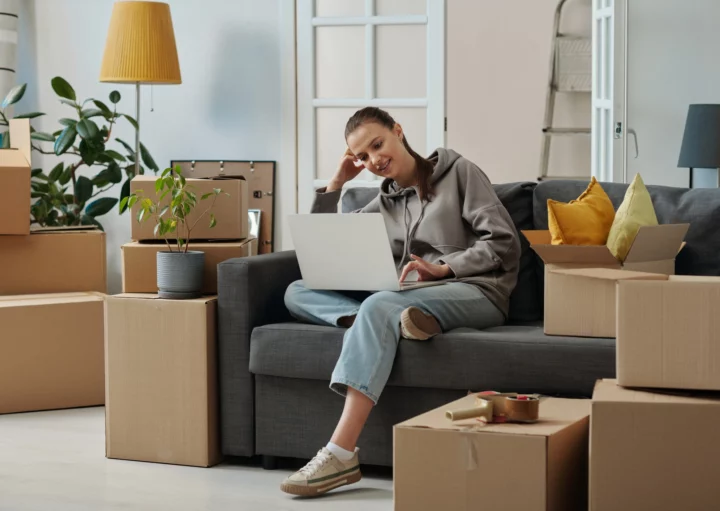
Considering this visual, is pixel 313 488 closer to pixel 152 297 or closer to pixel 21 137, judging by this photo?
pixel 152 297

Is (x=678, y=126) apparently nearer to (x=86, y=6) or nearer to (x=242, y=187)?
(x=242, y=187)

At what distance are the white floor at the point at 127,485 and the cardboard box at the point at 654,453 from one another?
646 millimetres

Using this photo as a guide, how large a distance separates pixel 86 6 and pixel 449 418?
12.5 ft

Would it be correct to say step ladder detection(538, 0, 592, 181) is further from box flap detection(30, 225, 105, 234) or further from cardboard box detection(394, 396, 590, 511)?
cardboard box detection(394, 396, 590, 511)

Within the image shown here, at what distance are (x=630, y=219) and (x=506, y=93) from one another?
3.41m

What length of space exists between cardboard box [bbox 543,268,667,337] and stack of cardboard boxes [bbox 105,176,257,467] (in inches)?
37.1

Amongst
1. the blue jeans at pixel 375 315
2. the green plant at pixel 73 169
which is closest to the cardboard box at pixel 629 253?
the blue jeans at pixel 375 315

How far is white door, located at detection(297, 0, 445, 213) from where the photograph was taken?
4.81 metres

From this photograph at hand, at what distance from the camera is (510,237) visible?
2.92 m

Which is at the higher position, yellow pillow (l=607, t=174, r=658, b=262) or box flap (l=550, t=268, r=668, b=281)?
yellow pillow (l=607, t=174, r=658, b=262)

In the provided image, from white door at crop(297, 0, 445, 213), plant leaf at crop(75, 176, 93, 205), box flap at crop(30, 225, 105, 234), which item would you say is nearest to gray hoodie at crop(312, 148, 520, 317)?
box flap at crop(30, 225, 105, 234)

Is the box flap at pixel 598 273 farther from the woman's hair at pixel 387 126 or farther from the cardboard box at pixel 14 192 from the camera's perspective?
the cardboard box at pixel 14 192

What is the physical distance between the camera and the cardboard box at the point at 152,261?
3027 mm

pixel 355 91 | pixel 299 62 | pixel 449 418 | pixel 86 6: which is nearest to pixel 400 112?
pixel 355 91
